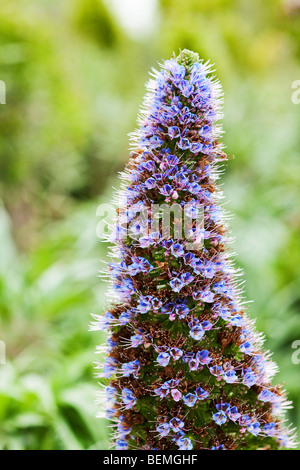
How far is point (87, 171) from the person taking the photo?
32.1 feet

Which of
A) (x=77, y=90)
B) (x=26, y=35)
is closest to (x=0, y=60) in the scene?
(x=26, y=35)

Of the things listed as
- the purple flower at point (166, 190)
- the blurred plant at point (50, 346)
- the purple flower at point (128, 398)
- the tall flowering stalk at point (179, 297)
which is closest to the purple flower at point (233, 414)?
the tall flowering stalk at point (179, 297)

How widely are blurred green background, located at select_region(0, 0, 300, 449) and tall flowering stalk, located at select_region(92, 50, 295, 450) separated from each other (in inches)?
12.9

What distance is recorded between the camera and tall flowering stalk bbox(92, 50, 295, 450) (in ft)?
4.71

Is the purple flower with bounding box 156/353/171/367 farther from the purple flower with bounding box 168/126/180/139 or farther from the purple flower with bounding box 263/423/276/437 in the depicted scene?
the purple flower with bounding box 168/126/180/139

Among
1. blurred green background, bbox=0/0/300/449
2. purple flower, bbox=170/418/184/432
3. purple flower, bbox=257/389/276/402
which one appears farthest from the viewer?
blurred green background, bbox=0/0/300/449

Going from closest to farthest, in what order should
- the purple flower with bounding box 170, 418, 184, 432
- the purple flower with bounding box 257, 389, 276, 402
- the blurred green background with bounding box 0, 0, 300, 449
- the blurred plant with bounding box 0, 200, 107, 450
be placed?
1. the purple flower with bounding box 170, 418, 184, 432
2. the purple flower with bounding box 257, 389, 276, 402
3. the blurred plant with bounding box 0, 200, 107, 450
4. the blurred green background with bounding box 0, 0, 300, 449

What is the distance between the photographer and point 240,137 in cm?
874

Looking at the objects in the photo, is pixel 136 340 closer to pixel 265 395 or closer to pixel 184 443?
pixel 184 443

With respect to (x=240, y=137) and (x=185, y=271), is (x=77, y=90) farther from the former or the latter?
(x=185, y=271)

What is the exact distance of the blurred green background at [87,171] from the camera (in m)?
3.49

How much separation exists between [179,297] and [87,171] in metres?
8.51

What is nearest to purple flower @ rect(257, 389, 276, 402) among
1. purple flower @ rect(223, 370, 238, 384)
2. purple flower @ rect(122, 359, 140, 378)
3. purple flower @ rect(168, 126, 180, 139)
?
purple flower @ rect(223, 370, 238, 384)

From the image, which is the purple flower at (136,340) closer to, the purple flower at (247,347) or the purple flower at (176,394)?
the purple flower at (176,394)
